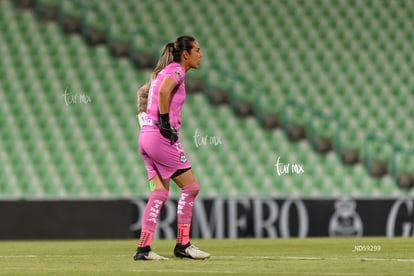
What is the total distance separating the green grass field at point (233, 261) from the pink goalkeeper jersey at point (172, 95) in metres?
1.11

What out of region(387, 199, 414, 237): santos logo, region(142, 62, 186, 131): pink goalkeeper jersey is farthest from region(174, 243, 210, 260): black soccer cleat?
region(387, 199, 414, 237): santos logo

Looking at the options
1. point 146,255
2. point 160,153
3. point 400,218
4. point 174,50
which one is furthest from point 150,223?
point 400,218

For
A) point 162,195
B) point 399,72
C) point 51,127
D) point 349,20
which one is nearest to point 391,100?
point 399,72

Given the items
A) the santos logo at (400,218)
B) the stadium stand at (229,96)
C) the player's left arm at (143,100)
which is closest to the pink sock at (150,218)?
the player's left arm at (143,100)

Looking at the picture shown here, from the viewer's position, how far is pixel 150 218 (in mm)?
7793

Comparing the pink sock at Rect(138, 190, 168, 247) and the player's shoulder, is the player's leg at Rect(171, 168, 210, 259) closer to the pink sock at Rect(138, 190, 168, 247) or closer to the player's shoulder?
the pink sock at Rect(138, 190, 168, 247)

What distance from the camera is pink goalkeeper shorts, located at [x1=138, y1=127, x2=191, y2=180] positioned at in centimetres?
787

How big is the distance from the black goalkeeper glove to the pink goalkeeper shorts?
1.4 inches

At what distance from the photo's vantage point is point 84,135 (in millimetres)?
16156

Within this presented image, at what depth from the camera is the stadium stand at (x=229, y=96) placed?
51.9 feet

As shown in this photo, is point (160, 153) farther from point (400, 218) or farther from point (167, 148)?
point (400, 218)

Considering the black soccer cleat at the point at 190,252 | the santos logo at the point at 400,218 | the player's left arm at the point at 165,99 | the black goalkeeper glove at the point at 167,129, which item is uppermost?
the player's left arm at the point at 165,99

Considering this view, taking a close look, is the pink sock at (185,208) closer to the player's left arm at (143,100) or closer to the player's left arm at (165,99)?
the player's left arm at (165,99)

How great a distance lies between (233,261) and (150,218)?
0.73 meters
